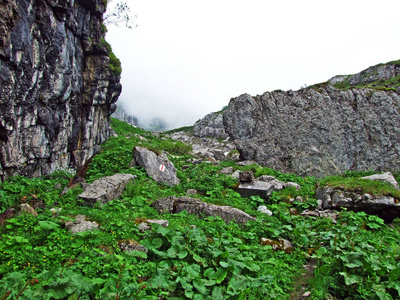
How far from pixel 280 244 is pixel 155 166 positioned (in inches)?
333

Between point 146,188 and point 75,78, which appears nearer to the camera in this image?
point 146,188

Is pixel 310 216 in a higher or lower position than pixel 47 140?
lower

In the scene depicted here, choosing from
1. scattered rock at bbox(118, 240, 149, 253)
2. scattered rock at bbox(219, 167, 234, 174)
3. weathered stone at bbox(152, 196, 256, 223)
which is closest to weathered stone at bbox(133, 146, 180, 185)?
scattered rock at bbox(219, 167, 234, 174)

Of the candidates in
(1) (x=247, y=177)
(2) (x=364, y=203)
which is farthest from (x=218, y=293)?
(1) (x=247, y=177)

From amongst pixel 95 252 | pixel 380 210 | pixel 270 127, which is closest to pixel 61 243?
pixel 95 252

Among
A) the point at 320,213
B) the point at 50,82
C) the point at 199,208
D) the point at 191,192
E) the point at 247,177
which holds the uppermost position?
the point at 50,82

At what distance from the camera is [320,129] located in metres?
16.9

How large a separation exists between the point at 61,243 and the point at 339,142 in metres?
17.8

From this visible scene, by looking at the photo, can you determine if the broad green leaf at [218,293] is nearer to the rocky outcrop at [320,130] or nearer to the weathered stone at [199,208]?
the weathered stone at [199,208]

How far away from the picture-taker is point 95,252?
4.43 metres

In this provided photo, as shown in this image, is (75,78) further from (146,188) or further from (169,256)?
(169,256)

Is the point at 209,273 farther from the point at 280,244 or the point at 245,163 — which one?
the point at 245,163

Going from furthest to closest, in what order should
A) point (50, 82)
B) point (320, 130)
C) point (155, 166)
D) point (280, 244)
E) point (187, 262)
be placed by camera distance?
point (320, 130)
point (155, 166)
point (50, 82)
point (280, 244)
point (187, 262)

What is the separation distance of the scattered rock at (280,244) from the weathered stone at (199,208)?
4.32ft
